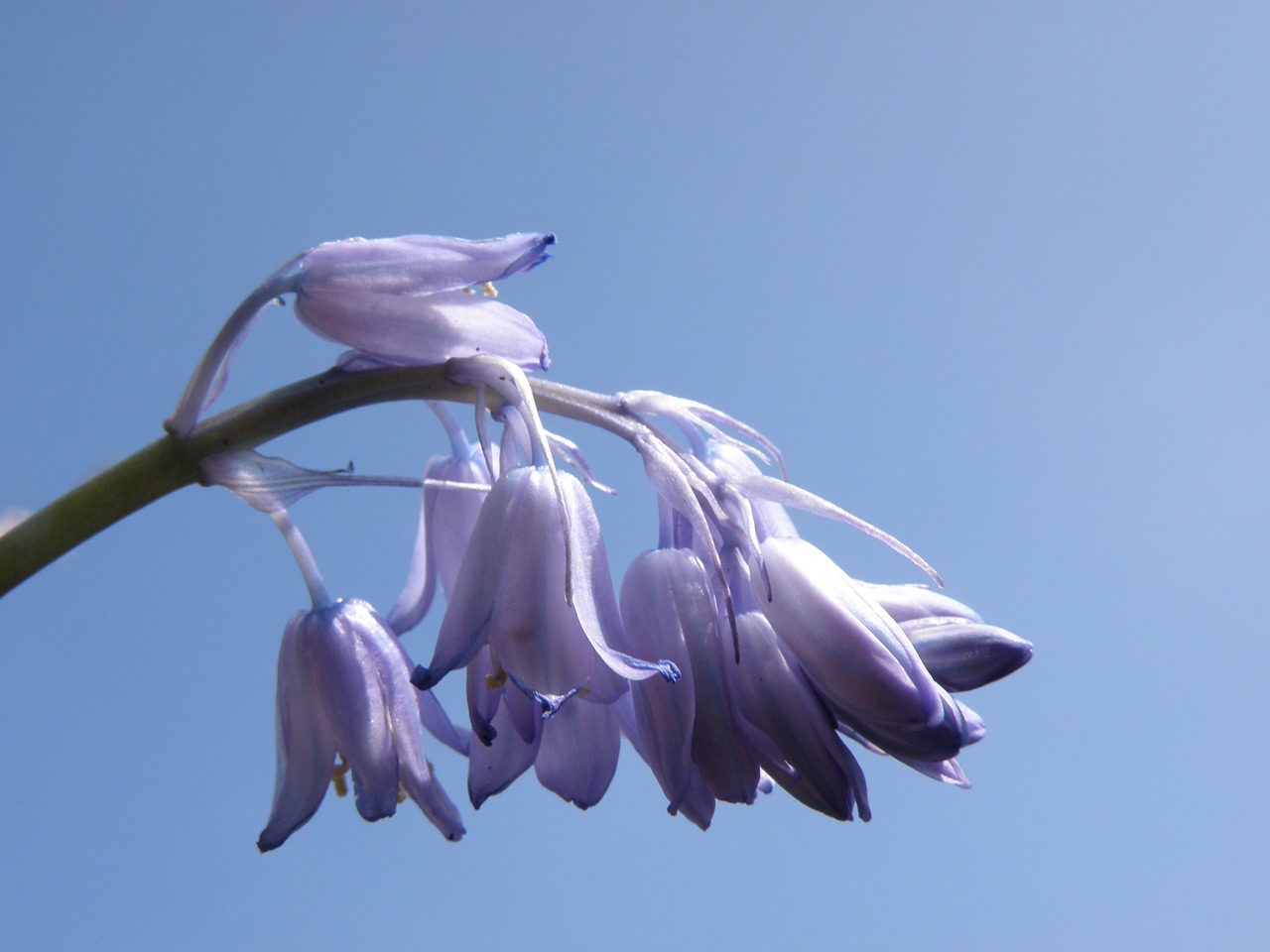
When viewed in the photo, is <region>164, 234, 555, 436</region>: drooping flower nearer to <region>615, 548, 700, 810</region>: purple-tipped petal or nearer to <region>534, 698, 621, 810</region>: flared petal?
<region>615, 548, 700, 810</region>: purple-tipped petal

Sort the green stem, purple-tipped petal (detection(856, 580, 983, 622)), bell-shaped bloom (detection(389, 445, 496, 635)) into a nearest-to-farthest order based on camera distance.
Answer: purple-tipped petal (detection(856, 580, 983, 622)), the green stem, bell-shaped bloom (detection(389, 445, 496, 635))

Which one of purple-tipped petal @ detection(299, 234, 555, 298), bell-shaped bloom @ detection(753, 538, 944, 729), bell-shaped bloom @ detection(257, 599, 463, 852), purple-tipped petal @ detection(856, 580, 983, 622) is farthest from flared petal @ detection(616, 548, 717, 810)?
purple-tipped petal @ detection(299, 234, 555, 298)

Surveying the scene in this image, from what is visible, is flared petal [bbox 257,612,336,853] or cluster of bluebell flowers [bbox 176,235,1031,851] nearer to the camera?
cluster of bluebell flowers [bbox 176,235,1031,851]

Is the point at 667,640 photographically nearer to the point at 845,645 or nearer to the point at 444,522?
the point at 845,645

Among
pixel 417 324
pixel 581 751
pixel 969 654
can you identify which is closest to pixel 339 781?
pixel 581 751

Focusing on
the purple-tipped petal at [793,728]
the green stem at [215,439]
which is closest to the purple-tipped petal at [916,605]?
the purple-tipped petal at [793,728]

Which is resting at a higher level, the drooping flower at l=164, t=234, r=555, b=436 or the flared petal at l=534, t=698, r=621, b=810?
the drooping flower at l=164, t=234, r=555, b=436

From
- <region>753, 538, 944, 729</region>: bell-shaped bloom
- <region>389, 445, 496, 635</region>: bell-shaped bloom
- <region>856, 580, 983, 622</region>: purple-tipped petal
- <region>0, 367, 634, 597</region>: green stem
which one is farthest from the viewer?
<region>389, 445, 496, 635</region>: bell-shaped bloom
